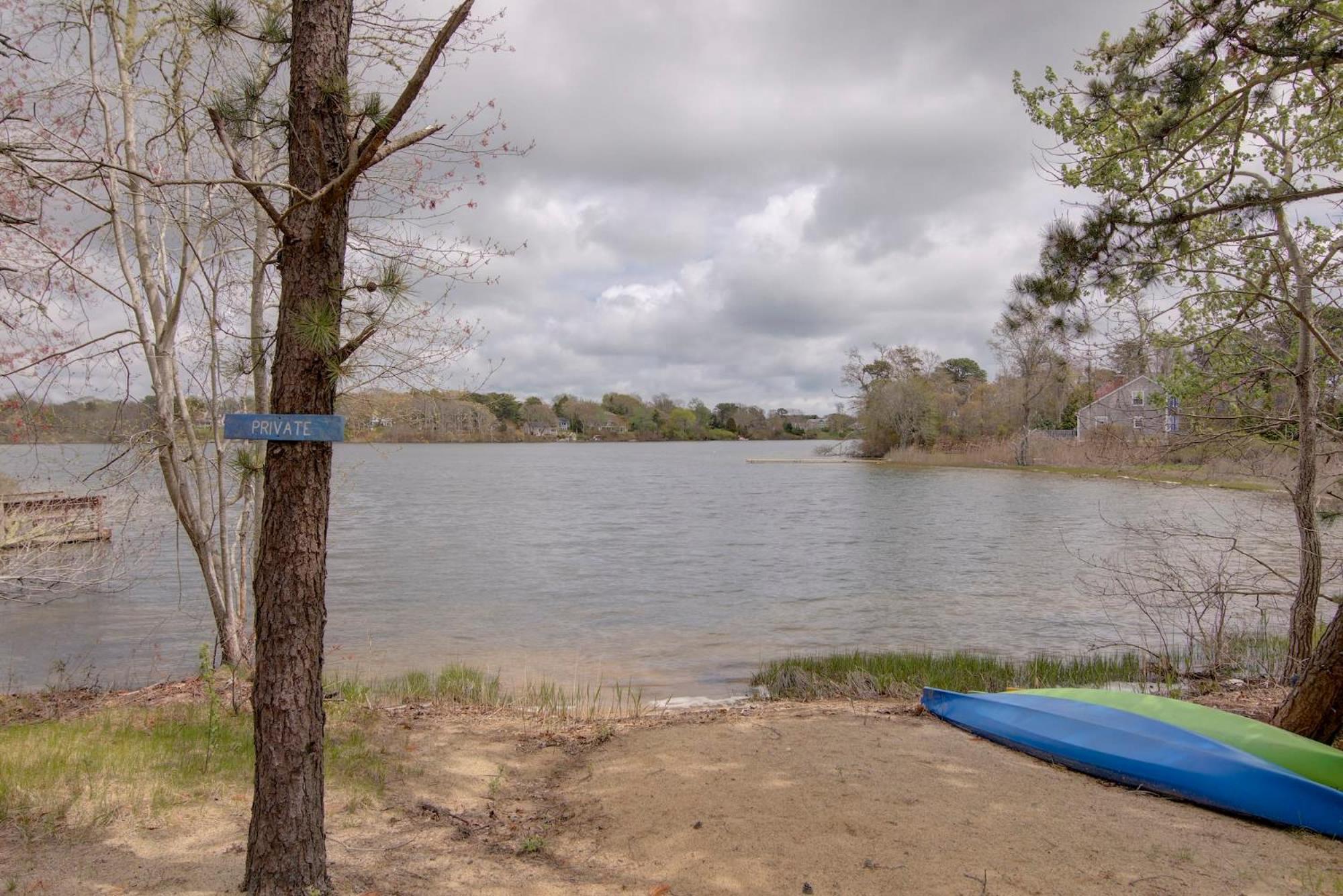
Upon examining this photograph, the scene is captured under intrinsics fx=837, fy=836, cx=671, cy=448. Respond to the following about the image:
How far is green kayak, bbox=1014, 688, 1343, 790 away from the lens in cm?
513

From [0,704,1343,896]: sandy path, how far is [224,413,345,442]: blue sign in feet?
6.42

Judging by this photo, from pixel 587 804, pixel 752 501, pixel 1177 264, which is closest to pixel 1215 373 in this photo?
pixel 1177 264

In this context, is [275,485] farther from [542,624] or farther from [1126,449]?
[542,624]

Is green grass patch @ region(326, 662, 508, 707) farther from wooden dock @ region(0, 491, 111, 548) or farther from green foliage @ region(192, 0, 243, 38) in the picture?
green foliage @ region(192, 0, 243, 38)

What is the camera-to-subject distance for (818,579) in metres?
18.7

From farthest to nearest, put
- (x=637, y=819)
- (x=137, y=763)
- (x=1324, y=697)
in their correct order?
(x=1324, y=697) < (x=137, y=763) < (x=637, y=819)

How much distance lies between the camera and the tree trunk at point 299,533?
3.26 meters

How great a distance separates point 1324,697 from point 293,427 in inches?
256

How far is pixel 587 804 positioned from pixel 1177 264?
242 inches

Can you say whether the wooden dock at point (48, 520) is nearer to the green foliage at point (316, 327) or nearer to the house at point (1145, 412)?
the green foliage at point (316, 327)

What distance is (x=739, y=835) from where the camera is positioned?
14.3ft

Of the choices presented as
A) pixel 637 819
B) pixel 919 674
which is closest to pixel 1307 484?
pixel 919 674

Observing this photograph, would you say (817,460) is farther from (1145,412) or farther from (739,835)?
(739,835)

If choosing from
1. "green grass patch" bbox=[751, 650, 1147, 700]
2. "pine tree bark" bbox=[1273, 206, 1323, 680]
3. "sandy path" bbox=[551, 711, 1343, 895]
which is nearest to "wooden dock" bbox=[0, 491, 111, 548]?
"sandy path" bbox=[551, 711, 1343, 895]
